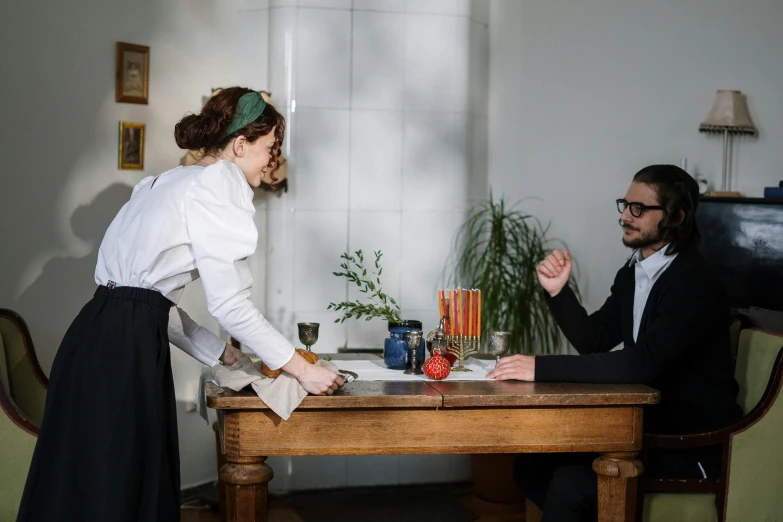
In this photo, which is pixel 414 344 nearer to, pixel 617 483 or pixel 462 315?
pixel 462 315

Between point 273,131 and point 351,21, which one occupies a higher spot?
point 351,21

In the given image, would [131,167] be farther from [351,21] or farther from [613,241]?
[613,241]

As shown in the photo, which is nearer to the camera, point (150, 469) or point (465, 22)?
point (150, 469)

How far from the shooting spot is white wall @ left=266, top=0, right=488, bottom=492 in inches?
168

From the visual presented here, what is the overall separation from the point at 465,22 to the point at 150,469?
2.99 metres

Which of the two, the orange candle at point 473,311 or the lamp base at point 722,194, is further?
the lamp base at point 722,194

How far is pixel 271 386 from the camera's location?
222cm

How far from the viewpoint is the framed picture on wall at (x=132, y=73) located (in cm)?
399

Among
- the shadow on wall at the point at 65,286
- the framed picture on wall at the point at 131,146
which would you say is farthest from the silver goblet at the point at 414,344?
the framed picture on wall at the point at 131,146

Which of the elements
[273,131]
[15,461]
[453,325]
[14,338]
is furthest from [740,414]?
Answer: [14,338]

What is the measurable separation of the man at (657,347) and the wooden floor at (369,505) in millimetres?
1228

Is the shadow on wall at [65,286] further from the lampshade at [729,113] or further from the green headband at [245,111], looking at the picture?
the lampshade at [729,113]

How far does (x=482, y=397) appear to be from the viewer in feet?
7.61

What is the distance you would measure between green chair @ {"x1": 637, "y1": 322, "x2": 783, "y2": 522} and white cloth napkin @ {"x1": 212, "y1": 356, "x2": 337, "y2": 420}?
1.07 m
